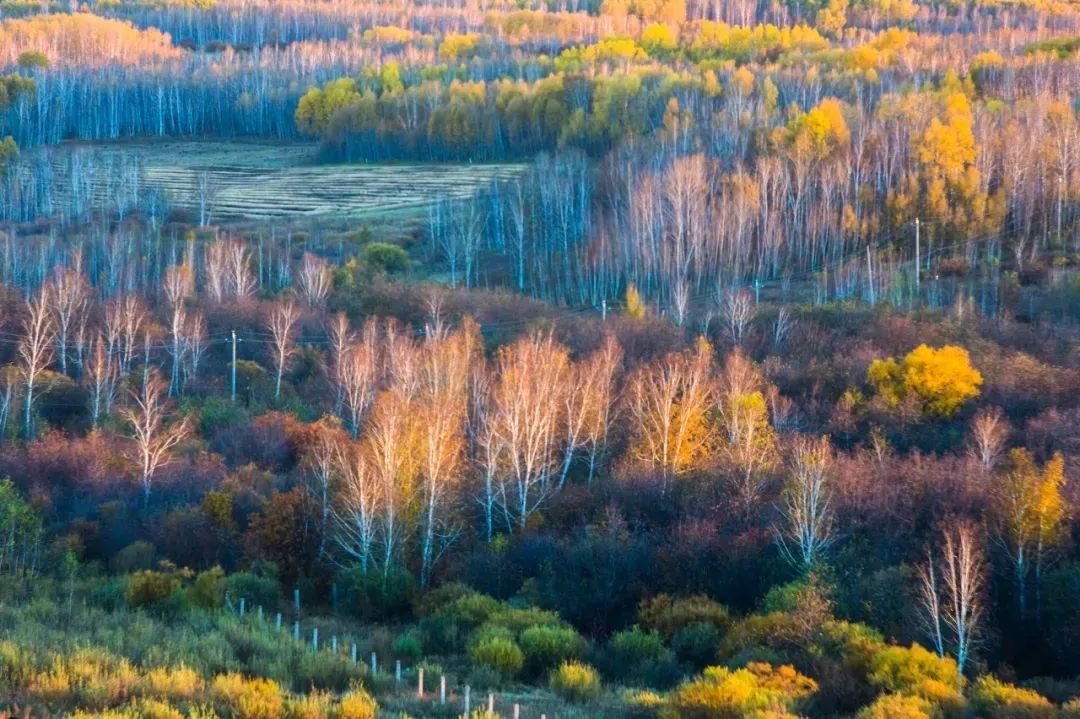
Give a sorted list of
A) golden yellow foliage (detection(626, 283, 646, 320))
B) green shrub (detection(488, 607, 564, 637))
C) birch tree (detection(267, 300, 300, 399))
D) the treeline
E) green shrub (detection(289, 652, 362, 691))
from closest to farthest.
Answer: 1. green shrub (detection(289, 652, 362, 691))
2. green shrub (detection(488, 607, 564, 637))
3. the treeline
4. birch tree (detection(267, 300, 300, 399))
5. golden yellow foliage (detection(626, 283, 646, 320))

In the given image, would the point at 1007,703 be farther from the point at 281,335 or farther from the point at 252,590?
the point at 281,335

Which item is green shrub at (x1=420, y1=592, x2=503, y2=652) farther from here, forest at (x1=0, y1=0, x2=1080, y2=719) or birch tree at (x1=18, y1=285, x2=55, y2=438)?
birch tree at (x1=18, y1=285, x2=55, y2=438)

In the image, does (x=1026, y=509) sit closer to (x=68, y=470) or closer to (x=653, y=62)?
(x=68, y=470)

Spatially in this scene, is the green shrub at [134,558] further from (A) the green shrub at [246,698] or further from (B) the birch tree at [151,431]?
(A) the green shrub at [246,698]

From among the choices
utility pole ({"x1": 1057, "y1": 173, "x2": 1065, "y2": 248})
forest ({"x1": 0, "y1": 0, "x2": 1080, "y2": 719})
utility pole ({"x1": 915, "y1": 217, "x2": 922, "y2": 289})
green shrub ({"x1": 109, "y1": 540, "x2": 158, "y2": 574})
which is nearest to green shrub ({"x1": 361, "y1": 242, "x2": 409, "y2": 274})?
forest ({"x1": 0, "y1": 0, "x2": 1080, "y2": 719})

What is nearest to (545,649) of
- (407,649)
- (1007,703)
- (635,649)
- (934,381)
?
(635,649)

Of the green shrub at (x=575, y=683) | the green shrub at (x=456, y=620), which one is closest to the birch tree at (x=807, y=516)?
the green shrub at (x=456, y=620)
